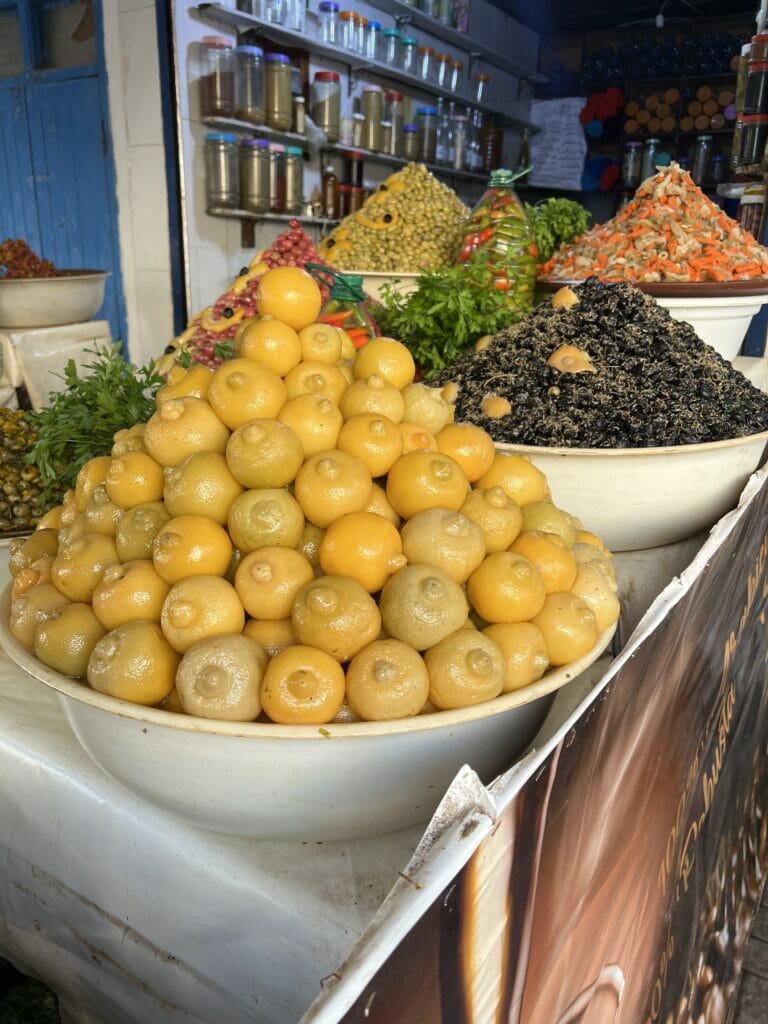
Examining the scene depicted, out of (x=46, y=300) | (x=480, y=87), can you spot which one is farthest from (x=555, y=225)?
(x=480, y=87)

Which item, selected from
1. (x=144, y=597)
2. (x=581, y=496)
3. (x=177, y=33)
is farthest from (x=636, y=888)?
(x=177, y=33)

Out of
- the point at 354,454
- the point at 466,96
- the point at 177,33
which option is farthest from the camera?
the point at 466,96

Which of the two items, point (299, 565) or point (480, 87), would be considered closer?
point (299, 565)

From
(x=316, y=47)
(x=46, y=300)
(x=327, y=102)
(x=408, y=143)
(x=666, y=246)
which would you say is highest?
(x=316, y=47)

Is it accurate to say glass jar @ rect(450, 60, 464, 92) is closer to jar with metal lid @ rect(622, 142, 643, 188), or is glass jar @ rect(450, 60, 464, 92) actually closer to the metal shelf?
the metal shelf

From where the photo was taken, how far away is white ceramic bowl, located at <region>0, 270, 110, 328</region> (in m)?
3.01

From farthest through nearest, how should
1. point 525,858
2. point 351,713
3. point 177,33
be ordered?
point 177,33 → point 351,713 → point 525,858

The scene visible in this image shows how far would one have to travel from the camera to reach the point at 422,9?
5.96 m

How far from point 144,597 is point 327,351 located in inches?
15.7

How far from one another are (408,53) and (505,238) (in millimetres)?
4119

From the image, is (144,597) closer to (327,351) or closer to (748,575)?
(327,351)

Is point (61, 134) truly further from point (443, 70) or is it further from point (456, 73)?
point (456, 73)

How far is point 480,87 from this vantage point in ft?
22.8

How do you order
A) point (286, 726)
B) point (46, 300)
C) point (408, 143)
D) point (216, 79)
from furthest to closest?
point (408, 143)
point (216, 79)
point (46, 300)
point (286, 726)
